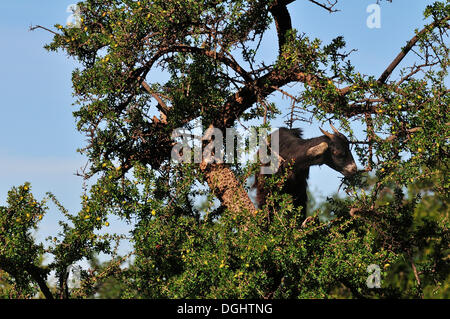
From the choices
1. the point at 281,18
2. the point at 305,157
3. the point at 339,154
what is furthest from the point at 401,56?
the point at 305,157

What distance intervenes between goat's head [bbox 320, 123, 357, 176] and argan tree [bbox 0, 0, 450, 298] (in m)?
0.65

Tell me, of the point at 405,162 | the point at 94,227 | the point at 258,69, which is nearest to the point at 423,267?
the point at 405,162

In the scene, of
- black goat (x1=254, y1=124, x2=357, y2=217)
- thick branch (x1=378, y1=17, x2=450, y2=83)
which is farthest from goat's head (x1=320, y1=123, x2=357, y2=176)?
thick branch (x1=378, y1=17, x2=450, y2=83)

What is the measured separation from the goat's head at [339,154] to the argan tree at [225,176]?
654 millimetres

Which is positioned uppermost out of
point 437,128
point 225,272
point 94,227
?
point 437,128

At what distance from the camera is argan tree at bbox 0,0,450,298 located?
763 centimetres

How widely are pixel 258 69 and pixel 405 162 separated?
3.47m

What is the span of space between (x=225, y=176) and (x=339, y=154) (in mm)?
2332

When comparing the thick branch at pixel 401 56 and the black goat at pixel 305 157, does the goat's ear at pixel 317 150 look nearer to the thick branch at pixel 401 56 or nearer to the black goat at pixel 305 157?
the black goat at pixel 305 157

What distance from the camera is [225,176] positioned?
1026cm

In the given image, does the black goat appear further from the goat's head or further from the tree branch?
the tree branch

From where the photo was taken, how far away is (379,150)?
27.2 feet

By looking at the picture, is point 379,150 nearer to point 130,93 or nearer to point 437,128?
point 437,128

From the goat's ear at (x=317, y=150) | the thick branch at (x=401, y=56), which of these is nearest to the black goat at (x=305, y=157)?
the goat's ear at (x=317, y=150)
